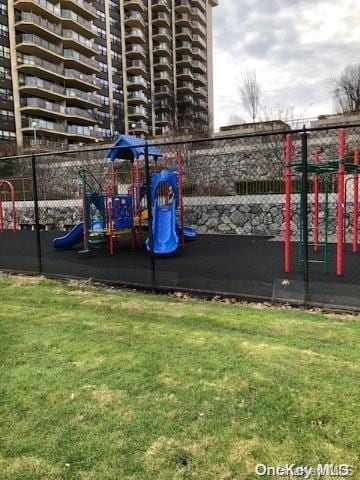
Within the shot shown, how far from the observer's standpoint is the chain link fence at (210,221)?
Answer: 6465mm

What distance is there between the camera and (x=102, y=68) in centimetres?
6334

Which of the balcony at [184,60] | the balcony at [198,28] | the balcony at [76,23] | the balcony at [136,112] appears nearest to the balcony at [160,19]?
the balcony at [184,60]

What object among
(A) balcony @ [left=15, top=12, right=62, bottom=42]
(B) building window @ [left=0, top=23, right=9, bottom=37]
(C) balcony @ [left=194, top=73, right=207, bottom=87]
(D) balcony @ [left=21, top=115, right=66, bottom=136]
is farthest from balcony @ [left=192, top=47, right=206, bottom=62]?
(B) building window @ [left=0, top=23, right=9, bottom=37]

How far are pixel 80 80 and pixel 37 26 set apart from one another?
8.53 metres

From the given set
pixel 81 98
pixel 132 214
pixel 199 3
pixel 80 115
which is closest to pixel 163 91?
pixel 199 3

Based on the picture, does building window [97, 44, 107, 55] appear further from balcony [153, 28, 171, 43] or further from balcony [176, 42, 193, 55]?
balcony [176, 42, 193, 55]

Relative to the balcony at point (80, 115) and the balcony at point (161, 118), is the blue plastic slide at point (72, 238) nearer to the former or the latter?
the balcony at point (80, 115)

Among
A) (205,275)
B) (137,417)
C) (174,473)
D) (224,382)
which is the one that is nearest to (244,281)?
(205,275)

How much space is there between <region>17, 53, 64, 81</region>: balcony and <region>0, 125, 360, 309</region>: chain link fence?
3447 centimetres

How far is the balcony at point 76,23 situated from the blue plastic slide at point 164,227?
5240 centimetres

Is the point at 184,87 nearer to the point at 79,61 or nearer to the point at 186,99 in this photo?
the point at 186,99

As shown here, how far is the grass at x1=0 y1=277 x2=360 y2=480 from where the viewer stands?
7.68 ft

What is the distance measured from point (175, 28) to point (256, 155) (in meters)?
69.1

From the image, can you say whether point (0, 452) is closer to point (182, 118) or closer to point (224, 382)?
point (224, 382)
